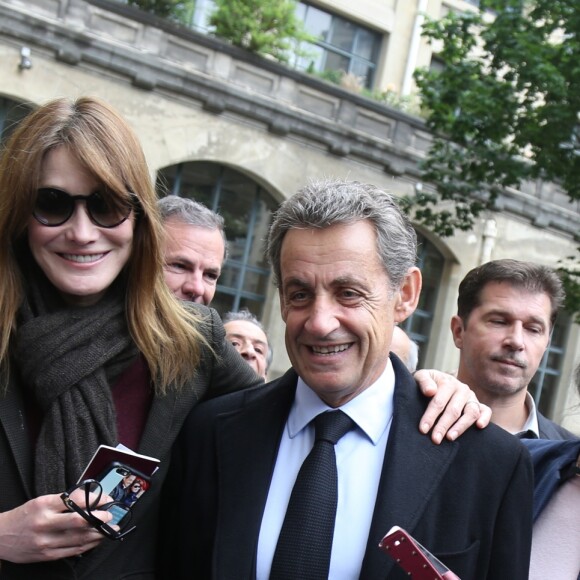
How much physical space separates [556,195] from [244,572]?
16752mm

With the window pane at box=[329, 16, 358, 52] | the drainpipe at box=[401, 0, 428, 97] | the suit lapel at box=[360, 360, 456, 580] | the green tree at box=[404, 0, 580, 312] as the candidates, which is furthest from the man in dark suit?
the window pane at box=[329, 16, 358, 52]

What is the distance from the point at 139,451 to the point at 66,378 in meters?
0.33

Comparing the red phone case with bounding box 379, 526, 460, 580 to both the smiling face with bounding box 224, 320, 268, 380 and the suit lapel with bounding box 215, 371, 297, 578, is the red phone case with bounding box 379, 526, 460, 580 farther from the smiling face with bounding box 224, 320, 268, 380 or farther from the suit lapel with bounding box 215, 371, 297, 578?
the smiling face with bounding box 224, 320, 268, 380

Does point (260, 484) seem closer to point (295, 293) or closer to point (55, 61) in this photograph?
point (295, 293)

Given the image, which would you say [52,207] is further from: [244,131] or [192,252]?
[244,131]

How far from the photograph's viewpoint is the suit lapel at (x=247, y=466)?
7.89 ft

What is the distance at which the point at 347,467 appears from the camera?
250 cm

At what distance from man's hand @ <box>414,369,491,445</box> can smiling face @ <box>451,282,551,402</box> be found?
55.5 inches

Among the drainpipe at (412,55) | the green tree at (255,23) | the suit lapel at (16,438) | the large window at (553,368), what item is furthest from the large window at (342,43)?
the suit lapel at (16,438)

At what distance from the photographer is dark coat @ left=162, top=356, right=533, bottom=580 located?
7.63 feet

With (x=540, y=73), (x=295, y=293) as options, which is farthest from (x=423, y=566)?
(x=540, y=73)

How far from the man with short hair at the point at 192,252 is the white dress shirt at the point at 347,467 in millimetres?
1436

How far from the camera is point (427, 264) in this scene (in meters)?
Result: 16.8

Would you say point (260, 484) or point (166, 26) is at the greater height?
point (166, 26)
